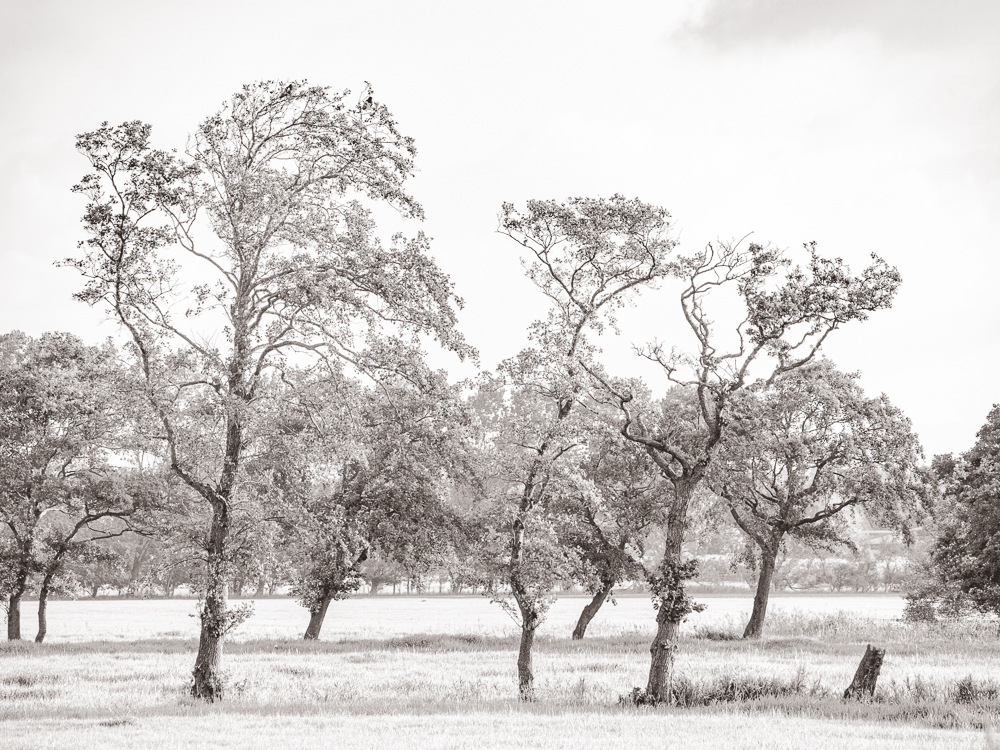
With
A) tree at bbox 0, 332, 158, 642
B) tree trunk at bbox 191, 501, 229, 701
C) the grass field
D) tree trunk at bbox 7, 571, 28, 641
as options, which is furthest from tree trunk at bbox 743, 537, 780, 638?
tree trunk at bbox 7, 571, 28, 641

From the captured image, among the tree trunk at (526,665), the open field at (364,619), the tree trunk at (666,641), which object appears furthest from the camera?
the open field at (364,619)

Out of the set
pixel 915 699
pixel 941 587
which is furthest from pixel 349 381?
pixel 941 587

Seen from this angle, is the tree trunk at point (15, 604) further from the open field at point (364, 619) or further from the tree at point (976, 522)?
the tree at point (976, 522)

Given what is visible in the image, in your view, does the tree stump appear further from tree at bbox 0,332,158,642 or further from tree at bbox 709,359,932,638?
tree at bbox 0,332,158,642

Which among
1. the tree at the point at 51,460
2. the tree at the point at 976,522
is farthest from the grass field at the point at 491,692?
the tree at the point at 51,460

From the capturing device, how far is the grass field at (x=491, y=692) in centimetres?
1600

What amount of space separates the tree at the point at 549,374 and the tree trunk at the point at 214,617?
688 centimetres

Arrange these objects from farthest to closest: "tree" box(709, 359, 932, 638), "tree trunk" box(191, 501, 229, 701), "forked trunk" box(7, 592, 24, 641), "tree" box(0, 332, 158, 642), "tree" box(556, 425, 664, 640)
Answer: "forked trunk" box(7, 592, 24, 641) < "tree" box(709, 359, 932, 638) < "tree" box(556, 425, 664, 640) < "tree" box(0, 332, 158, 642) < "tree trunk" box(191, 501, 229, 701)

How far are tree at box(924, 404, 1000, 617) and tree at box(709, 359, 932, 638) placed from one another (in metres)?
Answer: 7.31

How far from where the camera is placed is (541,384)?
23531 mm

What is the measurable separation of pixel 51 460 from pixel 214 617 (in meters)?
19.6

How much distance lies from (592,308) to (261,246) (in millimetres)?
9396

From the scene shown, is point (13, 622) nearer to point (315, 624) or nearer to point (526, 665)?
point (315, 624)

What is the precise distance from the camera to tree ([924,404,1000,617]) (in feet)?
69.0
